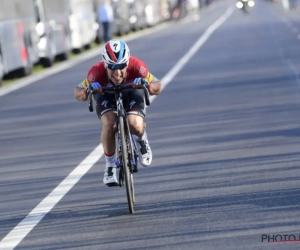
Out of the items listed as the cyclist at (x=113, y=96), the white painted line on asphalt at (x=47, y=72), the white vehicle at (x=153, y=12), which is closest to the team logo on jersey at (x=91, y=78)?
the cyclist at (x=113, y=96)

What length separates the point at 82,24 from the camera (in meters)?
40.6

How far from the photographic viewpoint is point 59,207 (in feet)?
33.6

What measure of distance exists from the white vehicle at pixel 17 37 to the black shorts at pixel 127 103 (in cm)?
1648

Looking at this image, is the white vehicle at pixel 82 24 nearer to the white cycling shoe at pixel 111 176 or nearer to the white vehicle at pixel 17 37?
the white vehicle at pixel 17 37

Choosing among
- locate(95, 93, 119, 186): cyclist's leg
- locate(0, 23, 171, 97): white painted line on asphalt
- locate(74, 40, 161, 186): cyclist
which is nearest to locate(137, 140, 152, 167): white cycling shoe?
locate(74, 40, 161, 186): cyclist

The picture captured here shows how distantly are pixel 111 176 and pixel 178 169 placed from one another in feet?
7.16

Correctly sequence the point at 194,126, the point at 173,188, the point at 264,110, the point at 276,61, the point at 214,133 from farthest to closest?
the point at 276,61, the point at 264,110, the point at 194,126, the point at 214,133, the point at 173,188

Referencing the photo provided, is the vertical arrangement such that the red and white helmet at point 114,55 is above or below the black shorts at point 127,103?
above

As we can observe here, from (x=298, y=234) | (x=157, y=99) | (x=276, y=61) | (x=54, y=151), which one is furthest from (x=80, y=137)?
(x=276, y=61)

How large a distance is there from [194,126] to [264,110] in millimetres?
1821

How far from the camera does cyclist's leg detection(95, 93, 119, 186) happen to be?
32.5 ft

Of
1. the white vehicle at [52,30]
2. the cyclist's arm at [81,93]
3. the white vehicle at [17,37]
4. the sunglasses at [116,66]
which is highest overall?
the sunglasses at [116,66]

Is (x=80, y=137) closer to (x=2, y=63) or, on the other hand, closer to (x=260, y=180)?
(x=260, y=180)

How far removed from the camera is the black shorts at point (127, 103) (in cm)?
999
